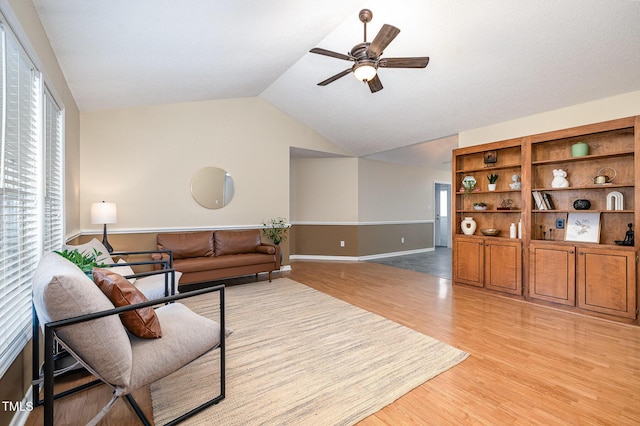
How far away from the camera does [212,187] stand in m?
4.80

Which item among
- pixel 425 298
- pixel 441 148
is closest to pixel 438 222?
pixel 441 148

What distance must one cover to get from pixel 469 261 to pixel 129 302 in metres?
4.21

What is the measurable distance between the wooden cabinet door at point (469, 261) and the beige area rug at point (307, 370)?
1.94m

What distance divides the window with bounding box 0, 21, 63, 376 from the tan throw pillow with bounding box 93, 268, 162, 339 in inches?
16.9

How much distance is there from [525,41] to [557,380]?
2.82m

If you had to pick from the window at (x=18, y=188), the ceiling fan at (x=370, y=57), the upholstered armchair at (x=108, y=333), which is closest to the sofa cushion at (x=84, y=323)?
the upholstered armchair at (x=108, y=333)

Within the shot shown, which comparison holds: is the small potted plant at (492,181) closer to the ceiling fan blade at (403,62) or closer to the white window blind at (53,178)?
the ceiling fan blade at (403,62)

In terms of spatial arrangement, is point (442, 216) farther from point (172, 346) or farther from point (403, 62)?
point (172, 346)

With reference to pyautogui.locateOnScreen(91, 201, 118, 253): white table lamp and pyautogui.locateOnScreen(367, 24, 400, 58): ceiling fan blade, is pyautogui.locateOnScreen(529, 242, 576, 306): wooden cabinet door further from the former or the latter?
pyautogui.locateOnScreen(91, 201, 118, 253): white table lamp

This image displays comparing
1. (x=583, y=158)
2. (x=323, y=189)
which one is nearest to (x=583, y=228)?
(x=583, y=158)

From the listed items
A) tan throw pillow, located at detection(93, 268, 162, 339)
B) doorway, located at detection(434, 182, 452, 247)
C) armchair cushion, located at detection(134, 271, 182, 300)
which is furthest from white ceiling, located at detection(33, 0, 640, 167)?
doorway, located at detection(434, 182, 452, 247)

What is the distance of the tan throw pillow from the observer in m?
1.47

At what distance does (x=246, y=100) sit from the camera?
5078 mm

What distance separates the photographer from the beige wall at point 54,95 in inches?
56.4
